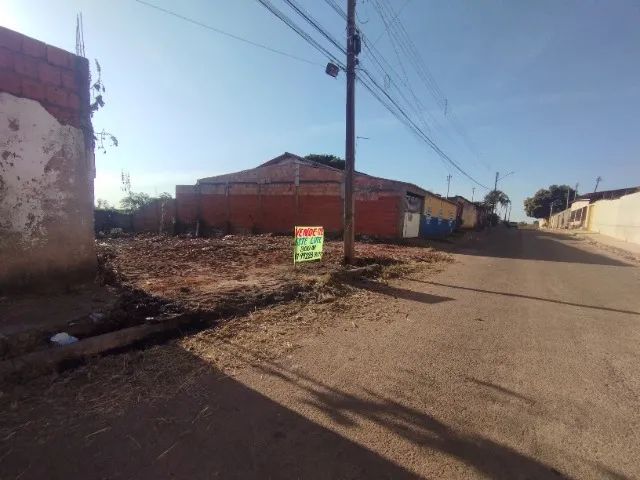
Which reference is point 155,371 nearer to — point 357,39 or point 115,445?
point 115,445

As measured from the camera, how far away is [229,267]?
405 inches

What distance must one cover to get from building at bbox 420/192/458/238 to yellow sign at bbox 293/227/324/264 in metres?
18.5

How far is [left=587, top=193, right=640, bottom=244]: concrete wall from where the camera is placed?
24.4m

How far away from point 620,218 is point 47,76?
115 feet

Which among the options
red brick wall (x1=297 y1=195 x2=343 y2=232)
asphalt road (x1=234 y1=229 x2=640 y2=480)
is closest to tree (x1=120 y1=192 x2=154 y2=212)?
red brick wall (x1=297 y1=195 x2=343 y2=232)

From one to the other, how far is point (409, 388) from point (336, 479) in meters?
1.42

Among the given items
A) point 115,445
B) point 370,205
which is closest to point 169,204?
point 370,205

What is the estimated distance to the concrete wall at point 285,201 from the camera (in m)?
23.2

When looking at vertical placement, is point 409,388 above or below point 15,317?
below

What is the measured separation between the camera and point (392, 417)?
3.04 metres

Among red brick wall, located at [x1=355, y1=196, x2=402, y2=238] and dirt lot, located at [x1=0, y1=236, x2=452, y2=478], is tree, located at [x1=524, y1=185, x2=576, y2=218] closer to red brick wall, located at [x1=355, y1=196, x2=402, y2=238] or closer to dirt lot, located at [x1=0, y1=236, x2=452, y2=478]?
red brick wall, located at [x1=355, y1=196, x2=402, y2=238]

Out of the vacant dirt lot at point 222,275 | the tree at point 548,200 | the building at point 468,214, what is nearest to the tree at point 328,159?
the building at point 468,214

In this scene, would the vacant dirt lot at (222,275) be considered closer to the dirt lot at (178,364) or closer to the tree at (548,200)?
the dirt lot at (178,364)

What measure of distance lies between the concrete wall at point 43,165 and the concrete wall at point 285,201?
18.9 metres
